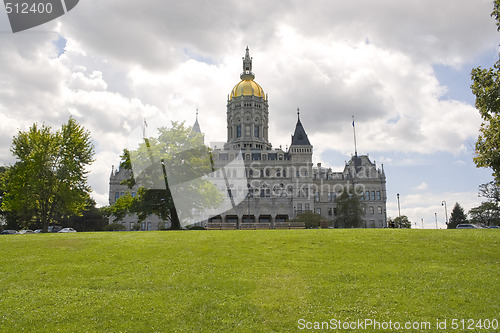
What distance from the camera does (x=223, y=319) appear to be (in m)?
13.2

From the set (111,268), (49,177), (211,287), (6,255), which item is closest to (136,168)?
(49,177)

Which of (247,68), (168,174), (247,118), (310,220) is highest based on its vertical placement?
(247,68)

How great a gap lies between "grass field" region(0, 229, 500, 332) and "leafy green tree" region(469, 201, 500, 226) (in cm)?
5953

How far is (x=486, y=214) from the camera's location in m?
79.8

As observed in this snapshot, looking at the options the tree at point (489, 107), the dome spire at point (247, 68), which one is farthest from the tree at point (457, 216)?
the tree at point (489, 107)

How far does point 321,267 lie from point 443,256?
6.54 m

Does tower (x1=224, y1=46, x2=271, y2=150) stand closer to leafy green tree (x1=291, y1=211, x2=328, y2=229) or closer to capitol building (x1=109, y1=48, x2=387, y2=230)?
capitol building (x1=109, y1=48, x2=387, y2=230)

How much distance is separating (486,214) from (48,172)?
7871cm

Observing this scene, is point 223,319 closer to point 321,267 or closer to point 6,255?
point 321,267

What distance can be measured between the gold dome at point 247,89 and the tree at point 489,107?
8513cm

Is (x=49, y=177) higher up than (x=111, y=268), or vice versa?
(x=49, y=177)

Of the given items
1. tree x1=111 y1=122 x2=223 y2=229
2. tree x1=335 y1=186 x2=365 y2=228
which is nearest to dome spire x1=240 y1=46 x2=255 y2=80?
tree x1=335 y1=186 x2=365 y2=228

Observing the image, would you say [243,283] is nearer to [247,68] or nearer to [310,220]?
[310,220]

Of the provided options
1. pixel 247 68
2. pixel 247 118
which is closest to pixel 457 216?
pixel 247 118
